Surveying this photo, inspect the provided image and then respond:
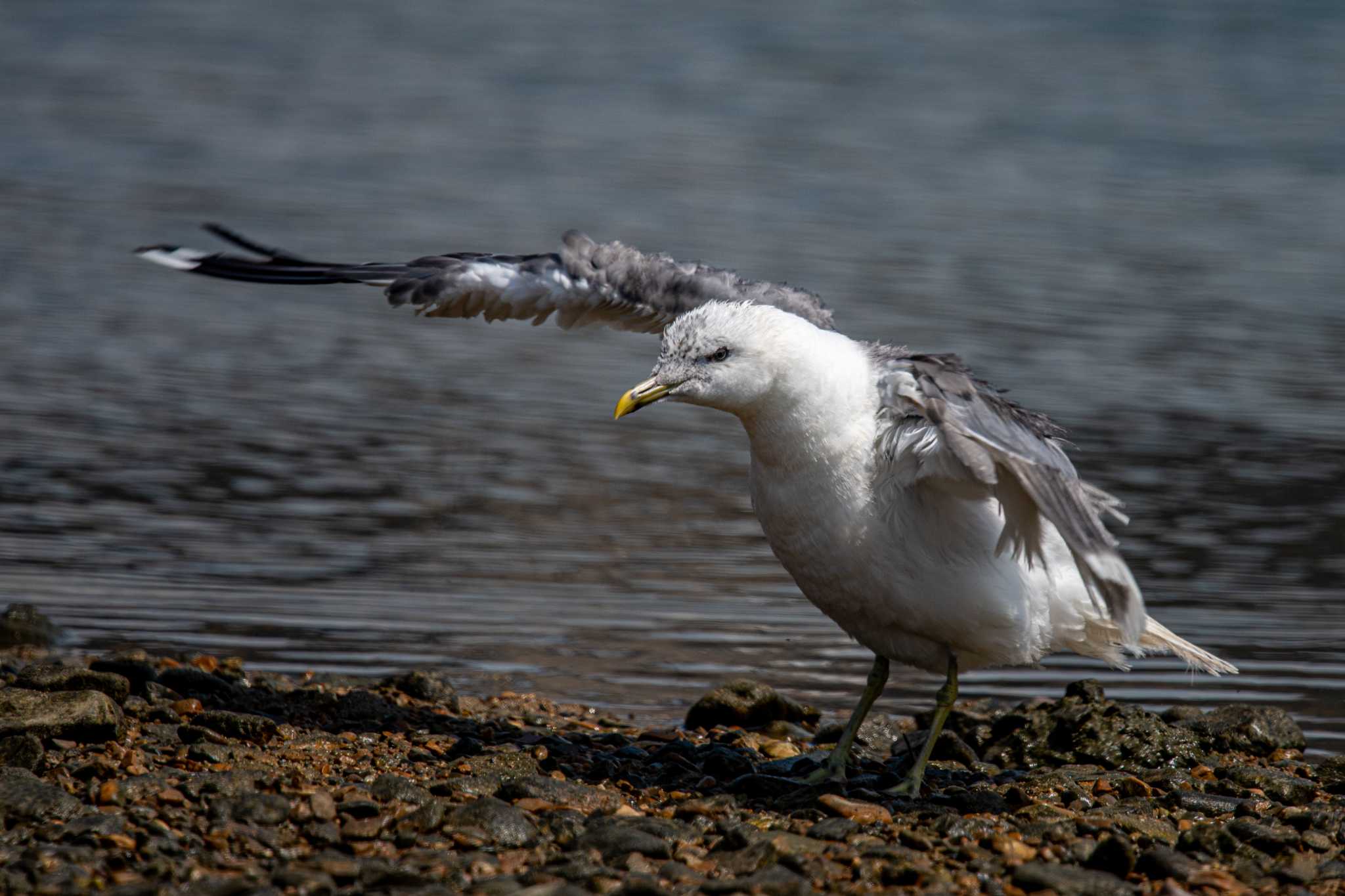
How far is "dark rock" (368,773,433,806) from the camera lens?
19.5 feet

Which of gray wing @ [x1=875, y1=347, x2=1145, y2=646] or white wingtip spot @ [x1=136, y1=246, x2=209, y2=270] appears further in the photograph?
white wingtip spot @ [x1=136, y1=246, x2=209, y2=270]

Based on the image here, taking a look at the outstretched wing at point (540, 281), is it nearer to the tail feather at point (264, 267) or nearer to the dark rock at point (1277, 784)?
the tail feather at point (264, 267)

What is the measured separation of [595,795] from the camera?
631cm

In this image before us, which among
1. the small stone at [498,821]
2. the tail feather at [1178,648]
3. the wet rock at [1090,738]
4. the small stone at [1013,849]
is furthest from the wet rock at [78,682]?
the tail feather at [1178,648]

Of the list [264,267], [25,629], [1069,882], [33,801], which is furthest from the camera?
[25,629]

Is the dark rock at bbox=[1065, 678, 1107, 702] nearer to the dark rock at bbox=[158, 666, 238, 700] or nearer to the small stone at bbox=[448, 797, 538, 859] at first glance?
the small stone at bbox=[448, 797, 538, 859]

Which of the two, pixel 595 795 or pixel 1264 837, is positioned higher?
pixel 1264 837

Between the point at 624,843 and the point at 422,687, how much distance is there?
2.27 metres

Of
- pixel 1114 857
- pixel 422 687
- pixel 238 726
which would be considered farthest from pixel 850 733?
pixel 238 726

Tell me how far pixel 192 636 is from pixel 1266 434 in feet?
24.1

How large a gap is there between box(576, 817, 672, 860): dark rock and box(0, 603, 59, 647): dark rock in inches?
145

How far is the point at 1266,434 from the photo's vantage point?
1231cm

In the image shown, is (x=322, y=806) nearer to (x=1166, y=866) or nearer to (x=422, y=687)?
(x=422, y=687)

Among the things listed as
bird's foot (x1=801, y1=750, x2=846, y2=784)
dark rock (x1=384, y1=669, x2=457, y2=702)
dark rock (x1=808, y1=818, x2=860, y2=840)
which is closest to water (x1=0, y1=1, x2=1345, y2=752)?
dark rock (x1=384, y1=669, x2=457, y2=702)
